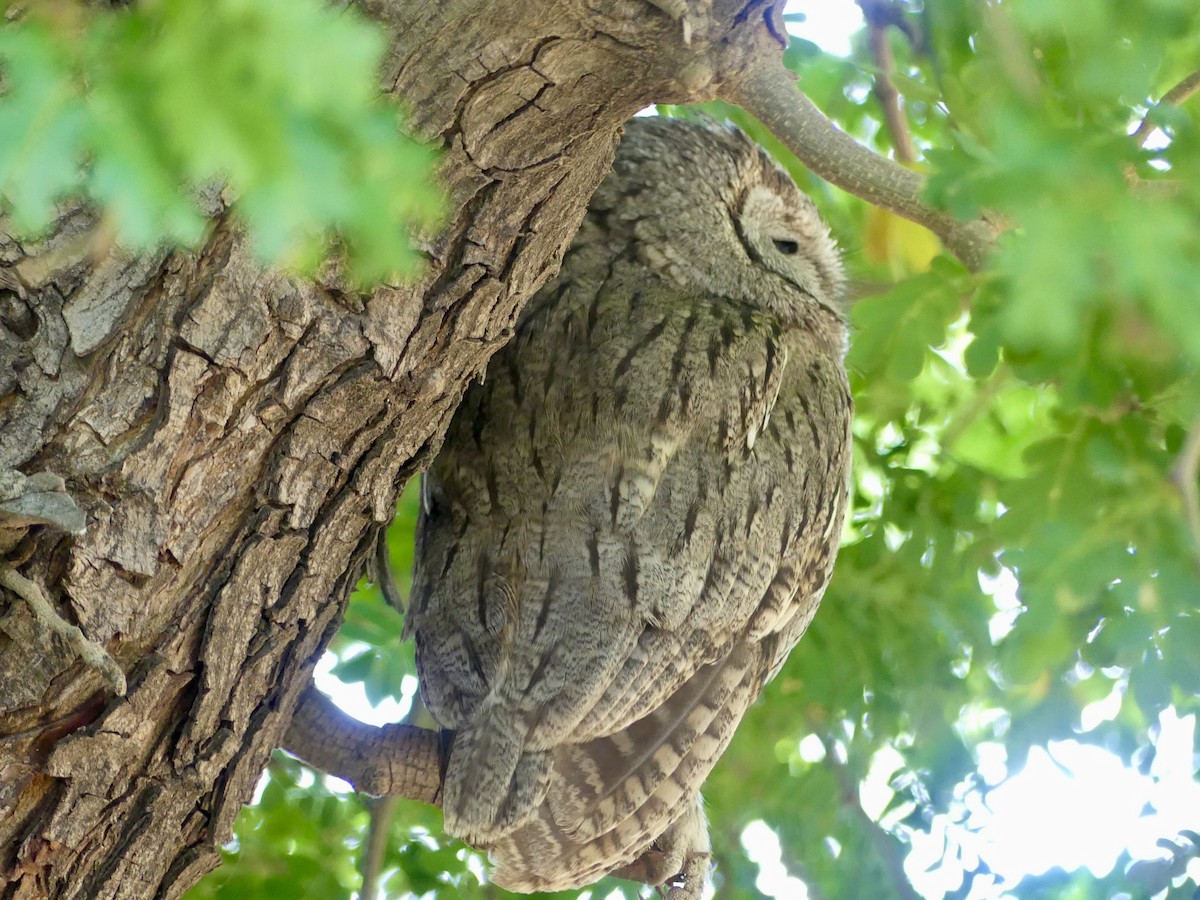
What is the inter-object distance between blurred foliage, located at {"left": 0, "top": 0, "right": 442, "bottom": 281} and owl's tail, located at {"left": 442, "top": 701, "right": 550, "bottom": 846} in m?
1.25

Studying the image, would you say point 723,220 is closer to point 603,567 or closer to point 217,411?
point 603,567

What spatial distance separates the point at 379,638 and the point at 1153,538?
1360mm

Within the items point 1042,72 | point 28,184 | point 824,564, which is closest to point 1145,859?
point 824,564

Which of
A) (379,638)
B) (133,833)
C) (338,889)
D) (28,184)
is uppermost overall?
(28,184)

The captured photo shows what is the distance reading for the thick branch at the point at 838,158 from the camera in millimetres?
1600

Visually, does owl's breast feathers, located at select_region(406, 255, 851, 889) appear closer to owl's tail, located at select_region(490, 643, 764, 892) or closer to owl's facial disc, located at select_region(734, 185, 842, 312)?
owl's tail, located at select_region(490, 643, 764, 892)

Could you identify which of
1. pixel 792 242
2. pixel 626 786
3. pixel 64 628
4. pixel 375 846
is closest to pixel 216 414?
A: pixel 64 628

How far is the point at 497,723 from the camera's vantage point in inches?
72.6

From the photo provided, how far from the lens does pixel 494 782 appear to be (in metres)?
1.81

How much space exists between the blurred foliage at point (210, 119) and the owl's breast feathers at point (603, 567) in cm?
124

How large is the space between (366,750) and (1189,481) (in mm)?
1293

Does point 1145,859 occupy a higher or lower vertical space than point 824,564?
lower

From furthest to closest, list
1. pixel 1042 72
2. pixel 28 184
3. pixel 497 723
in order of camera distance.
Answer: pixel 497 723 < pixel 1042 72 < pixel 28 184

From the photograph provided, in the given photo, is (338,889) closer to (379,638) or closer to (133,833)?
(379,638)
